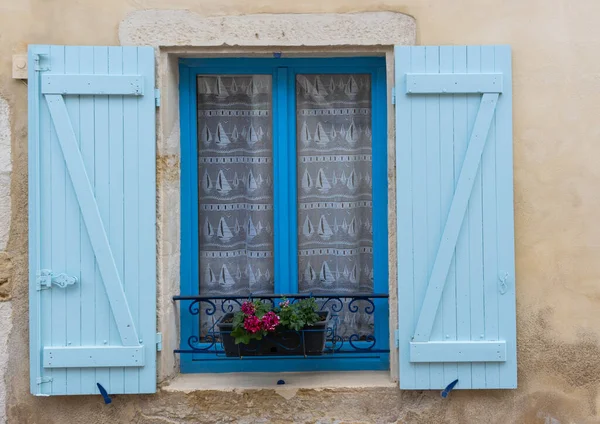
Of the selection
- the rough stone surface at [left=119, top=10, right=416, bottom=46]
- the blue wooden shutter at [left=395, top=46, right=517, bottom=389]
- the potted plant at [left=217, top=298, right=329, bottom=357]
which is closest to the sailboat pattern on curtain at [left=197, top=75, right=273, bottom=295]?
the rough stone surface at [left=119, top=10, right=416, bottom=46]

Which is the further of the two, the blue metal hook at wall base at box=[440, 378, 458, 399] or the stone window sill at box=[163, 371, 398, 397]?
the stone window sill at box=[163, 371, 398, 397]

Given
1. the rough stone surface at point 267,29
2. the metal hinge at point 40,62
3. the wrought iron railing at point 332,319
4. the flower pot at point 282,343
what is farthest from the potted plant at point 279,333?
the metal hinge at point 40,62

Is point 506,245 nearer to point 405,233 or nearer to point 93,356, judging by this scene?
point 405,233

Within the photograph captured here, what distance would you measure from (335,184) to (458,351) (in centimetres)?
108

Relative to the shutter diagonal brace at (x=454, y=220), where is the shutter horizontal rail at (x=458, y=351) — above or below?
below

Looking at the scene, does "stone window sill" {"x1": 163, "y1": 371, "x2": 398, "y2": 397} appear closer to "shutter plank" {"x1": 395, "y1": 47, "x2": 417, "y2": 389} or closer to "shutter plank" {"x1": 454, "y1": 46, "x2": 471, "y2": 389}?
"shutter plank" {"x1": 395, "y1": 47, "x2": 417, "y2": 389}

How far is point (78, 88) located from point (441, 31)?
180 cm

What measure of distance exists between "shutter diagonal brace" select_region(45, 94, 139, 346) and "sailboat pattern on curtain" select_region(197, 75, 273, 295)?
0.53m

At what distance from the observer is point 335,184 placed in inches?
140

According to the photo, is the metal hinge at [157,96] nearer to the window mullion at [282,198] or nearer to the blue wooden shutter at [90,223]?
the blue wooden shutter at [90,223]

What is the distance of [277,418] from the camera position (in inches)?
129

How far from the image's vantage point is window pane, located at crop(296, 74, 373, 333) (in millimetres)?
3562

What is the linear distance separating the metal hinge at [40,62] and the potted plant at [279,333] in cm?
149

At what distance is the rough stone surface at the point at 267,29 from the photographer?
327cm
